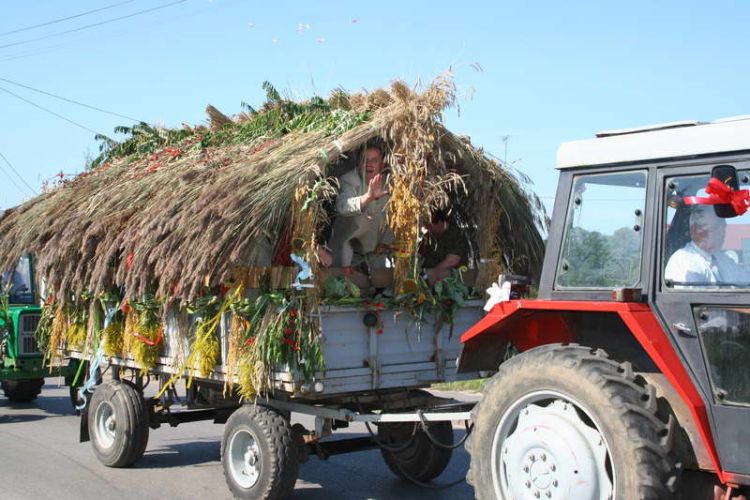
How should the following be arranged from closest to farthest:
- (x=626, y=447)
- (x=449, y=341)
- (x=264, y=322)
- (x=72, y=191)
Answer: (x=626, y=447) < (x=264, y=322) < (x=449, y=341) < (x=72, y=191)

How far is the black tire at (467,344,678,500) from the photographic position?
3953 mm

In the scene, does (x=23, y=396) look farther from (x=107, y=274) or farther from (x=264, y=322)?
(x=264, y=322)

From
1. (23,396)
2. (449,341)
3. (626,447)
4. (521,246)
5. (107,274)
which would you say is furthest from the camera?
(23,396)

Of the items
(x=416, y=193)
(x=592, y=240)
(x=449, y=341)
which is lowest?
(x=449, y=341)

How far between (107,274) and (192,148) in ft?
4.77

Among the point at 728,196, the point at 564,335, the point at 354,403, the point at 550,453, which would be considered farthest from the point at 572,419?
the point at 354,403

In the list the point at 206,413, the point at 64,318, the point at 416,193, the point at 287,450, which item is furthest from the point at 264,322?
the point at 64,318

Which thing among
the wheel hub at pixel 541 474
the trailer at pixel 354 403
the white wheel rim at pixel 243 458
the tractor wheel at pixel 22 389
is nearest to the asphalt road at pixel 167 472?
the trailer at pixel 354 403

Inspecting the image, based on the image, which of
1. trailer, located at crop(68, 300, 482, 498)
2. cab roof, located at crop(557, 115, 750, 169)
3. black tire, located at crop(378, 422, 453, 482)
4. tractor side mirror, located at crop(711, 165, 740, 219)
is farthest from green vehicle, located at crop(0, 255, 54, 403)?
tractor side mirror, located at crop(711, 165, 740, 219)

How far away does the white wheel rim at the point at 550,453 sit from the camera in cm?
419

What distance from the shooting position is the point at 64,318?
348 inches

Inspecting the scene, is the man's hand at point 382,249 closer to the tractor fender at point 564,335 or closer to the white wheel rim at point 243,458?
the tractor fender at point 564,335

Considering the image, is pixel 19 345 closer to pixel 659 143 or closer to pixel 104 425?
pixel 104 425

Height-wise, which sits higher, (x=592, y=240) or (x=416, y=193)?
(x=416, y=193)
